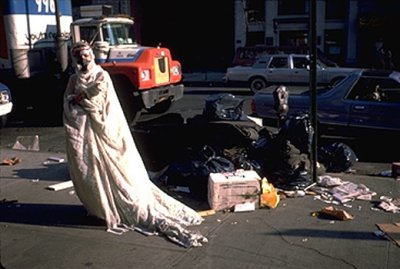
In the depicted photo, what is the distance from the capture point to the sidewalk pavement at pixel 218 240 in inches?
181

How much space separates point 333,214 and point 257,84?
1328 cm

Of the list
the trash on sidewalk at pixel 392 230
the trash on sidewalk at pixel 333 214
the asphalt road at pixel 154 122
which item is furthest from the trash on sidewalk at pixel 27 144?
the trash on sidewalk at pixel 392 230

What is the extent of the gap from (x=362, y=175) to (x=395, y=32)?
2267 centimetres


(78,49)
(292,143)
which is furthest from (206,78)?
(78,49)

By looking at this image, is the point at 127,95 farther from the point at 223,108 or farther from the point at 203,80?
the point at 203,80

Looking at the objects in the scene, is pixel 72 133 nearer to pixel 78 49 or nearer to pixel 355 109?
pixel 78 49

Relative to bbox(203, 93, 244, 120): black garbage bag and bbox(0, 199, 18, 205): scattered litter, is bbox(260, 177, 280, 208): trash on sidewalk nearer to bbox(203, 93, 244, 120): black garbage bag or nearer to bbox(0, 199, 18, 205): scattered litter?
bbox(203, 93, 244, 120): black garbage bag

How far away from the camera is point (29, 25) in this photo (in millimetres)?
12836

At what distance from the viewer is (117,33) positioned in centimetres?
1284

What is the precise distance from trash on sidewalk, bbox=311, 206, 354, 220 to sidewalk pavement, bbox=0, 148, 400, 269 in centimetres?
8

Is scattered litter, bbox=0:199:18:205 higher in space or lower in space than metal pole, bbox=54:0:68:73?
lower

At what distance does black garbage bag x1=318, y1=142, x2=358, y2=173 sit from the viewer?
7812 mm

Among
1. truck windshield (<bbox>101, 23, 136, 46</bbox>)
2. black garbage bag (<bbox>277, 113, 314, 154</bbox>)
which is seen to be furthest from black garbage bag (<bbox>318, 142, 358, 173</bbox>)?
truck windshield (<bbox>101, 23, 136, 46</bbox>)

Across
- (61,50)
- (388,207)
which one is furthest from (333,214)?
(61,50)
